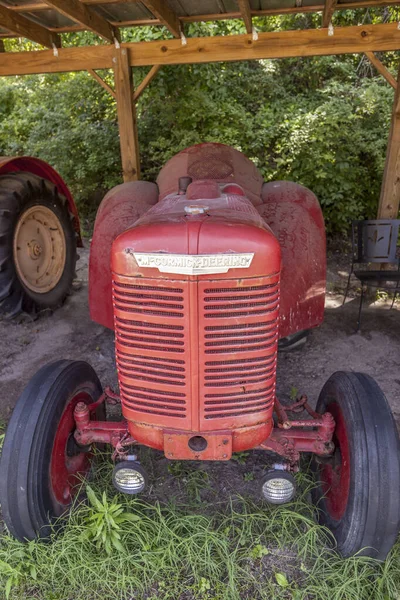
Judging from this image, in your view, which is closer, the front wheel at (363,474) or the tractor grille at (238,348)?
the tractor grille at (238,348)

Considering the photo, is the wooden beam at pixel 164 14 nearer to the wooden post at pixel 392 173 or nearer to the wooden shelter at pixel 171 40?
the wooden shelter at pixel 171 40

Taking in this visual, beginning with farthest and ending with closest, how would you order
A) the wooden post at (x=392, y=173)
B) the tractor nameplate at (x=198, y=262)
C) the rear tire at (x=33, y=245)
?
the wooden post at (x=392, y=173) < the rear tire at (x=33, y=245) < the tractor nameplate at (x=198, y=262)

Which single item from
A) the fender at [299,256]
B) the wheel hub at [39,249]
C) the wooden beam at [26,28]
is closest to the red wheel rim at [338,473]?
the fender at [299,256]

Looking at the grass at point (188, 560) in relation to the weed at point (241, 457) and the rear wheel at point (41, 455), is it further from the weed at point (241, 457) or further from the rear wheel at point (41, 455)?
the weed at point (241, 457)

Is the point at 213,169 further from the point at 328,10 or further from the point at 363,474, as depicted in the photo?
the point at 363,474

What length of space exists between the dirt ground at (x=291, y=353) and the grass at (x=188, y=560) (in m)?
0.52

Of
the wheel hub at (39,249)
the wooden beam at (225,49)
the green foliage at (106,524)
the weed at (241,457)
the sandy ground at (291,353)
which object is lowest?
the sandy ground at (291,353)

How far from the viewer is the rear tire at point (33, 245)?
402cm

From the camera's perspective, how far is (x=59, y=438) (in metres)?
2.30

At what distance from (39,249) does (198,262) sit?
10.7ft

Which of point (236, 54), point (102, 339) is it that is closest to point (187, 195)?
point (102, 339)

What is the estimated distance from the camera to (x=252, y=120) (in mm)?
7379

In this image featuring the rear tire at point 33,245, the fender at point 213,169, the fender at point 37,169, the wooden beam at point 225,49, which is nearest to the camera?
the fender at point 213,169

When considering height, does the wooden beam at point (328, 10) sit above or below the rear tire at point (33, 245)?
above
